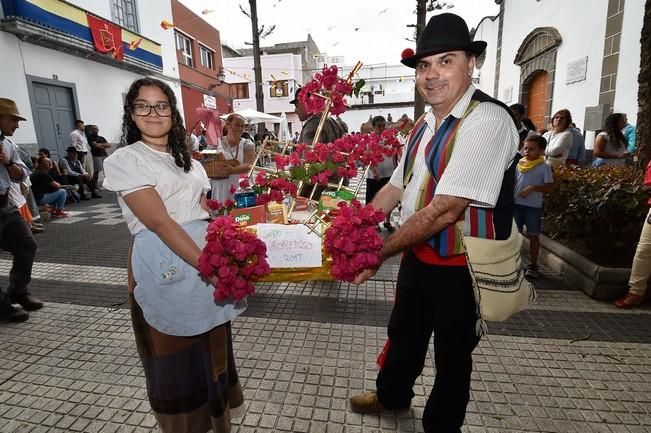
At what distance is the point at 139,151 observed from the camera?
164 centimetres

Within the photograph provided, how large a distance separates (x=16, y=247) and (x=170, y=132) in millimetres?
3038

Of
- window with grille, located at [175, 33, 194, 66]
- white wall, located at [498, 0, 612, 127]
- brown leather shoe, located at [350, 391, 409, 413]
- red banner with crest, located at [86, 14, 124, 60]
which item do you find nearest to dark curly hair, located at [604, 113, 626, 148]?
white wall, located at [498, 0, 612, 127]

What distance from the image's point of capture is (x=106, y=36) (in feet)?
39.7

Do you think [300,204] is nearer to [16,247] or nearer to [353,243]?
[353,243]

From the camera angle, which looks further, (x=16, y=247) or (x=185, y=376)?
(x=16, y=247)

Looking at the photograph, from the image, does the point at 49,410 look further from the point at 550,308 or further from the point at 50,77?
the point at 50,77

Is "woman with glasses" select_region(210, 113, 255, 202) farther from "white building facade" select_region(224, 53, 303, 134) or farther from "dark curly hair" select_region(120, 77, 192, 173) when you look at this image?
"white building facade" select_region(224, 53, 303, 134)

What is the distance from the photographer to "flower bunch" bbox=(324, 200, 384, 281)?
1544mm

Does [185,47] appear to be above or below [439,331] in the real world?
above

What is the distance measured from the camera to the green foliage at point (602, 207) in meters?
3.82

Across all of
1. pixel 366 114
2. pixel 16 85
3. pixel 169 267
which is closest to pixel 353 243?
pixel 169 267

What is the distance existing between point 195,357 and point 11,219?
10.2ft

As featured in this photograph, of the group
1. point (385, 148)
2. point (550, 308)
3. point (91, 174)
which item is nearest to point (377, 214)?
point (385, 148)

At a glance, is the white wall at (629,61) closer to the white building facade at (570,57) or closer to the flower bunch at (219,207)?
the white building facade at (570,57)
